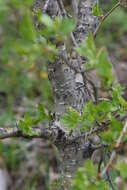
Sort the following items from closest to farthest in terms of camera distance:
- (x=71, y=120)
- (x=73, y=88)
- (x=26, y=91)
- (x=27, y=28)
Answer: (x=27, y=28), (x=71, y=120), (x=73, y=88), (x=26, y=91)

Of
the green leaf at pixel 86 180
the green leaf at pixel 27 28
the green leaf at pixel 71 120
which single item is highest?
the green leaf at pixel 27 28

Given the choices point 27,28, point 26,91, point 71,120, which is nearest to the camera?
point 27,28

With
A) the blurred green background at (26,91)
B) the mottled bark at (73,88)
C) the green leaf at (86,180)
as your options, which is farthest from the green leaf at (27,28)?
the blurred green background at (26,91)

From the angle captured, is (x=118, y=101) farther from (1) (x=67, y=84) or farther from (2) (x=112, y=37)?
(2) (x=112, y=37)

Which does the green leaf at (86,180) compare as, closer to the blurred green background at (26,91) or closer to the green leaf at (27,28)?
the green leaf at (27,28)

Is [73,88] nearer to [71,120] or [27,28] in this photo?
[71,120]

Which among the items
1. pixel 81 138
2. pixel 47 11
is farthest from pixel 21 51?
pixel 81 138

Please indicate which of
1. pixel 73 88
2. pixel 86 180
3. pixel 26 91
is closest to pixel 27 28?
pixel 86 180

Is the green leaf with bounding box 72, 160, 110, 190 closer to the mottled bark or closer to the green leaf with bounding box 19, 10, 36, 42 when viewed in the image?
the green leaf with bounding box 19, 10, 36, 42

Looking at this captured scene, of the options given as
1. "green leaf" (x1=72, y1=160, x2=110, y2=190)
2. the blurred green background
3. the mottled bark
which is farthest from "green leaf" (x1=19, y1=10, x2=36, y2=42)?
the blurred green background

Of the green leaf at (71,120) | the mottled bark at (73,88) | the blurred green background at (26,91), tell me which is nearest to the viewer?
the green leaf at (71,120)

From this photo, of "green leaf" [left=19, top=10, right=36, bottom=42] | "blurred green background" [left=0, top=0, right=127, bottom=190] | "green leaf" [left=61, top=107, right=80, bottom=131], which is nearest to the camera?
"green leaf" [left=19, top=10, right=36, bottom=42]

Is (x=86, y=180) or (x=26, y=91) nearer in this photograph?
(x=86, y=180)

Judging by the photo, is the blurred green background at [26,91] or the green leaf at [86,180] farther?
the blurred green background at [26,91]
